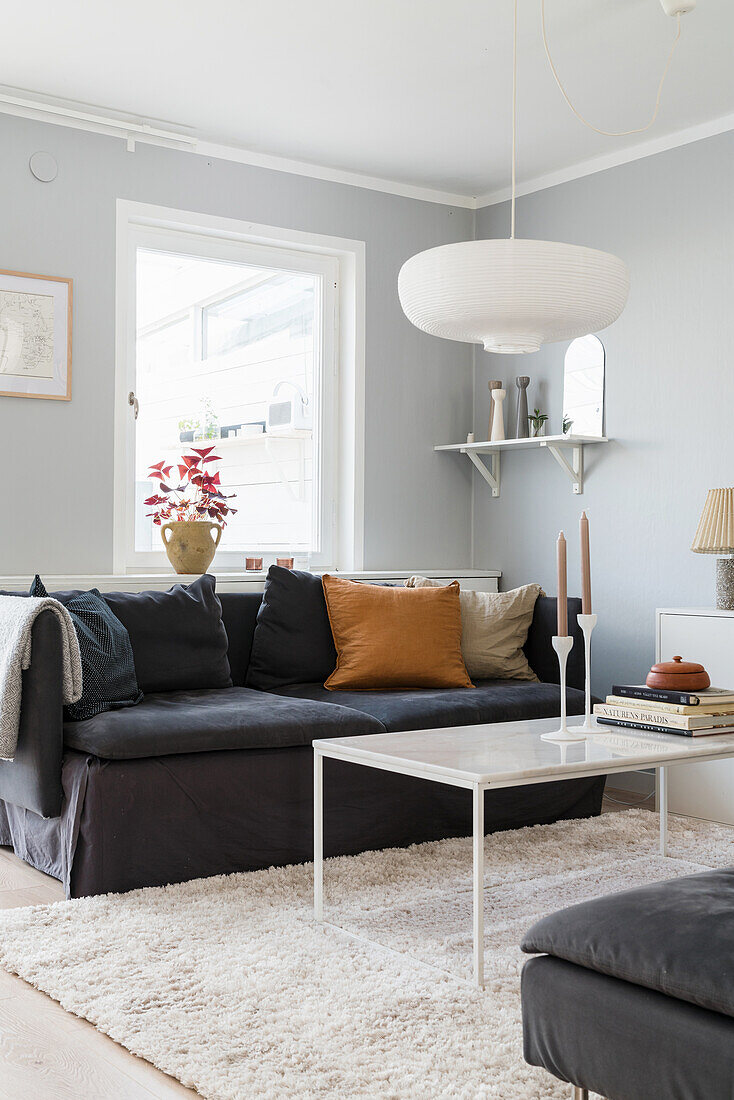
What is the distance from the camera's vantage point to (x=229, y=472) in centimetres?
473

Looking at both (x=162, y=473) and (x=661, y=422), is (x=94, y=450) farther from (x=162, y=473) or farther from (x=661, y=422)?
(x=661, y=422)

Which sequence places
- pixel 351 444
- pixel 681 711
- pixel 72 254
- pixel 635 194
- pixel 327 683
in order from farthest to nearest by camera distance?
pixel 351 444
pixel 635 194
pixel 72 254
pixel 327 683
pixel 681 711

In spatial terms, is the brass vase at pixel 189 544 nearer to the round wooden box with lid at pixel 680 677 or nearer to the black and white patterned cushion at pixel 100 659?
the black and white patterned cushion at pixel 100 659

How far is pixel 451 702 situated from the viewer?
3.68 meters

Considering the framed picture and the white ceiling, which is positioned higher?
the white ceiling

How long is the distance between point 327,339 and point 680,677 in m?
2.56

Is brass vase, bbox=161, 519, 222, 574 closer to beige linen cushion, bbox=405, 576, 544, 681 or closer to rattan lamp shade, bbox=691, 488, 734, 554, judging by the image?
beige linen cushion, bbox=405, 576, 544, 681

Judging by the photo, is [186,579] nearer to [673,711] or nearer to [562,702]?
[562,702]

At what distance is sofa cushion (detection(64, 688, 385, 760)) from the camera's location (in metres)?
2.98

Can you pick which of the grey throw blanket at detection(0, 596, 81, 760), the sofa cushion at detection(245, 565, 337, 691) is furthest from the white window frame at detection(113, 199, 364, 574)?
the grey throw blanket at detection(0, 596, 81, 760)

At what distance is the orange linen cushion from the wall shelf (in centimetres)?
89

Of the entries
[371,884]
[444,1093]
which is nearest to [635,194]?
[371,884]

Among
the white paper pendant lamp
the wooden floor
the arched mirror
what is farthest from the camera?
the arched mirror

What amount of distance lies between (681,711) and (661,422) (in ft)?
5.92
